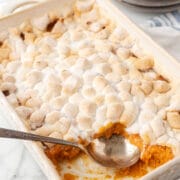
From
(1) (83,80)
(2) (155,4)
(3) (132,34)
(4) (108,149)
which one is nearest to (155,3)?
(2) (155,4)

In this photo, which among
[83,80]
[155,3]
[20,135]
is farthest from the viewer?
[155,3]

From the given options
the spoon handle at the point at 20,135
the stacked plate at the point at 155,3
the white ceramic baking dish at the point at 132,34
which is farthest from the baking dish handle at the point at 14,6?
the spoon handle at the point at 20,135

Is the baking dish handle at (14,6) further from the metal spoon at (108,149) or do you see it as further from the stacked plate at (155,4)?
the metal spoon at (108,149)

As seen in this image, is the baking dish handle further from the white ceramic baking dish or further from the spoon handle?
the spoon handle

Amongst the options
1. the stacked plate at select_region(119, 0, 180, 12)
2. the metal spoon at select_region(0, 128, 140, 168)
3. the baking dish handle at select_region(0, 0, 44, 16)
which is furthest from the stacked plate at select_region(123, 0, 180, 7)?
the metal spoon at select_region(0, 128, 140, 168)

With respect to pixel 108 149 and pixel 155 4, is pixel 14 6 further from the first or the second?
pixel 108 149

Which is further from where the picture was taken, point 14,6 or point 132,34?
point 14,6

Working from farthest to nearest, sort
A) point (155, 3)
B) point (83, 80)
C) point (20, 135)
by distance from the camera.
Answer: point (155, 3), point (83, 80), point (20, 135)
